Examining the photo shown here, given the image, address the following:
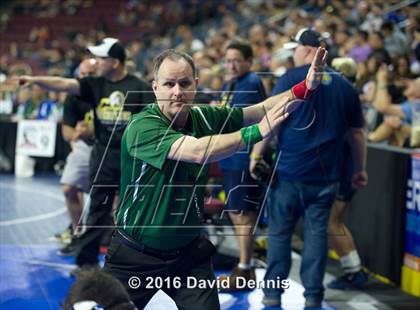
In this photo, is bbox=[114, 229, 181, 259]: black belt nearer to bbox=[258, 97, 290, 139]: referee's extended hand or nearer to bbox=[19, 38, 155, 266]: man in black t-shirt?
bbox=[258, 97, 290, 139]: referee's extended hand

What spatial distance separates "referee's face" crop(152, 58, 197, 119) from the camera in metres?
3.82

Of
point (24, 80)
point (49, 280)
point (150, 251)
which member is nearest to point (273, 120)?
point (150, 251)

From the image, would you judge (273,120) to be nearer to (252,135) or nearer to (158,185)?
(252,135)

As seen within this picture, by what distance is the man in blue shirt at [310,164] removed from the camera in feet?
19.9

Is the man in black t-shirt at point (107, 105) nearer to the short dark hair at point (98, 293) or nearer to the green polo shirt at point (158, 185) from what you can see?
the green polo shirt at point (158, 185)

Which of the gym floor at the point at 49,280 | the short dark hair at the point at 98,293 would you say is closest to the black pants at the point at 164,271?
the short dark hair at the point at 98,293

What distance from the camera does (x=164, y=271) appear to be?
3.93m

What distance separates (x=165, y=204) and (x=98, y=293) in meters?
1.45

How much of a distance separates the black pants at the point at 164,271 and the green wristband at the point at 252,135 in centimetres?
78

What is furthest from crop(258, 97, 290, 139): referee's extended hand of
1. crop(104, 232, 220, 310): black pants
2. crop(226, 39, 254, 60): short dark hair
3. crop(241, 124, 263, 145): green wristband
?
crop(226, 39, 254, 60): short dark hair

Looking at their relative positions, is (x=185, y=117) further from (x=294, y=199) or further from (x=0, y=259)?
(x=0, y=259)

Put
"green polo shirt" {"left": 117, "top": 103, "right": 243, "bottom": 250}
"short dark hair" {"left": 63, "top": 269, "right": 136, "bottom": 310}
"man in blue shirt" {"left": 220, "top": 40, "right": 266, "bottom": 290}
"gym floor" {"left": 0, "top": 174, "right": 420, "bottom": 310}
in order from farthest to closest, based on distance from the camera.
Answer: "man in blue shirt" {"left": 220, "top": 40, "right": 266, "bottom": 290}, "gym floor" {"left": 0, "top": 174, "right": 420, "bottom": 310}, "green polo shirt" {"left": 117, "top": 103, "right": 243, "bottom": 250}, "short dark hair" {"left": 63, "top": 269, "right": 136, "bottom": 310}

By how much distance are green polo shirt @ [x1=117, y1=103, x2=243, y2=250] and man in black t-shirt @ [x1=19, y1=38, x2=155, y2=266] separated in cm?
269

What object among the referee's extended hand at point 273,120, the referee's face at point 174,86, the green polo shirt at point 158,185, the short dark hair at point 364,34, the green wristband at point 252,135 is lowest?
the green polo shirt at point 158,185
